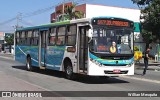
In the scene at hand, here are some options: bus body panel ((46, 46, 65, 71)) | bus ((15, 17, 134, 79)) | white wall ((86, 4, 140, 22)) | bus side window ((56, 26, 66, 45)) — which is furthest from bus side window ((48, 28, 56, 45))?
white wall ((86, 4, 140, 22))

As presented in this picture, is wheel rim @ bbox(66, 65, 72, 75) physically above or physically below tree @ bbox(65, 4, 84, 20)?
below

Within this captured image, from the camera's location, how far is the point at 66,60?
62.5 ft

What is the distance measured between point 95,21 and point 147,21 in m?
18.4

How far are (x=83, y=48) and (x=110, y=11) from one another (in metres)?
45.5

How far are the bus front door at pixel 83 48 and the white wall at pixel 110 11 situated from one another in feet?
130

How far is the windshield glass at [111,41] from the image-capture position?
16.6 m

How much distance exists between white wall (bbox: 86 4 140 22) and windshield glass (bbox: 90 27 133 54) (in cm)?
4005

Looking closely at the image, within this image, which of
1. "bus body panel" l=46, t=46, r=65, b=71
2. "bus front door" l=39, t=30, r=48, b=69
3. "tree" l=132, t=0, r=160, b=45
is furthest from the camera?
"tree" l=132, t=0, r=160, b=45

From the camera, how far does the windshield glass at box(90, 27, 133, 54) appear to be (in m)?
16.6

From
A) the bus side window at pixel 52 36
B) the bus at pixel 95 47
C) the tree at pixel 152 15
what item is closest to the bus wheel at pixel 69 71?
the bus at pixel 95 47

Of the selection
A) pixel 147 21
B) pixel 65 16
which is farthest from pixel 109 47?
pixel 65 16

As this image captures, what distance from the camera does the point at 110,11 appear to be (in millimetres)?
62156

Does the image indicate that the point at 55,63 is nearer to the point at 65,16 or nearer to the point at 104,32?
the point at 104,32

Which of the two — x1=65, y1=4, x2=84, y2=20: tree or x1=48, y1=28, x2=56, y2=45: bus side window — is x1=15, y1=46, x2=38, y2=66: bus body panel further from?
x1=65, y1=4, x2=84, y2=20: tree
